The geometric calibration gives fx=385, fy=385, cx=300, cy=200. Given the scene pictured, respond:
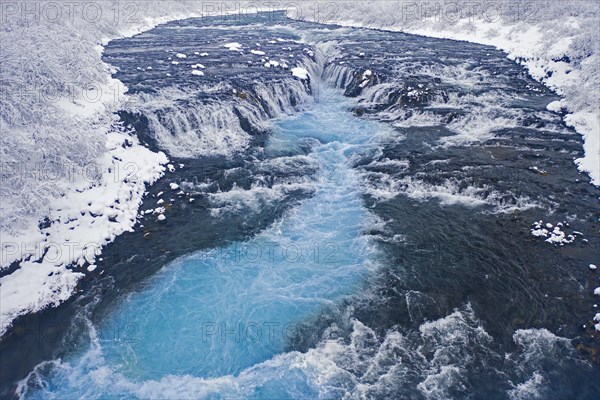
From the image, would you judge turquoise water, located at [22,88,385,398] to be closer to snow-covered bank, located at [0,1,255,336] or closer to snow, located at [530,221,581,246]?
snow-covered bank, located at [0,1,255,336]

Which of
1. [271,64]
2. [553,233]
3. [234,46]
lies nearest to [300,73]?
[271,64]

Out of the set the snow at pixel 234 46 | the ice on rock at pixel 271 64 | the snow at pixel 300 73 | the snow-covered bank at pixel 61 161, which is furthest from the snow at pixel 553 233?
the snow at pixel 234 46

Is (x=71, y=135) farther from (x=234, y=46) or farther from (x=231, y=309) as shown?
(x=234, y=46)

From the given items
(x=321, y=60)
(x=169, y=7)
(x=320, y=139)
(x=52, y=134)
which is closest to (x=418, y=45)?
(x=321, y=60)

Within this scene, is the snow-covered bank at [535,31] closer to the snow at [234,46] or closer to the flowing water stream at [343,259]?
the flowing water stream at [343,259]

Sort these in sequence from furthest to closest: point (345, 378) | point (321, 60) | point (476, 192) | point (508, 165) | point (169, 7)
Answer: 1. point (169, 7)
2. point (321, 60)
3. point (508, 165)
4. point (476, 192)
5. point (345, 378)

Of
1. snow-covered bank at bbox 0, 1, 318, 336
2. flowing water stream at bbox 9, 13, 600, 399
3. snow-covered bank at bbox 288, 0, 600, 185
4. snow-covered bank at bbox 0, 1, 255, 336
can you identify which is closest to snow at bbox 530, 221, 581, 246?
flowing water stream at bbox 9, 13, 600, 399

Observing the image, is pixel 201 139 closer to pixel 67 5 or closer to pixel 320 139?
pixel 320 139
